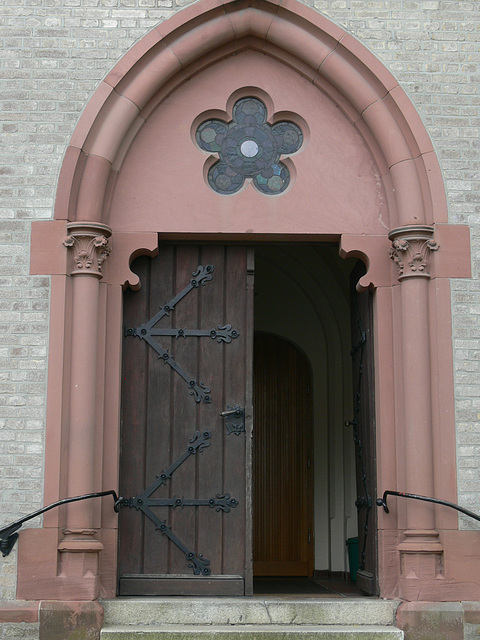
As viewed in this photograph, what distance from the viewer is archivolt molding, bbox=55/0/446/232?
21.7ft

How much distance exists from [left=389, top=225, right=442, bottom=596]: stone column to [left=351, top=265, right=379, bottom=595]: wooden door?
39cm

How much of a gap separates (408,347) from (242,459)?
4.70 feet

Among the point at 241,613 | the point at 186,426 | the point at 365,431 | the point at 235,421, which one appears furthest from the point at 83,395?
the point at 365,431

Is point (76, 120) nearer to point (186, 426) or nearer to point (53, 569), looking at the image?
point (186, 426)

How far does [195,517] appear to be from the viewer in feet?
22.0

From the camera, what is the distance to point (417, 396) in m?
6.44

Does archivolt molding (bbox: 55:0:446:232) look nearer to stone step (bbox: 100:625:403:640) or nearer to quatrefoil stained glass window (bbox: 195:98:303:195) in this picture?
quatrefoil stained glass window (bbox: 195:98:303:195)

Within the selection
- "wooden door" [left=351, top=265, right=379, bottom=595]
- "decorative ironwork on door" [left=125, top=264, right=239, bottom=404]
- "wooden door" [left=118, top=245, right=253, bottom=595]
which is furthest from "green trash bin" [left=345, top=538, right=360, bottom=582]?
"decorative ironwork on door" [left=125, top=264, right=239, bottom=404]

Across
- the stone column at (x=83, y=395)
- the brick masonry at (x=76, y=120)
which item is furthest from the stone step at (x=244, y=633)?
the brick masonry at (x=76, y=120)

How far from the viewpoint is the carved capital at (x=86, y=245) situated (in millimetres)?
6477

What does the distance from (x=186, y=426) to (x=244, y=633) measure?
61.3 inches

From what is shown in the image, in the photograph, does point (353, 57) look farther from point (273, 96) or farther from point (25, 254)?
point (25, 254)

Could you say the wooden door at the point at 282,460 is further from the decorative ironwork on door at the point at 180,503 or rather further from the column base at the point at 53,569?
the column base at the point at 53,569

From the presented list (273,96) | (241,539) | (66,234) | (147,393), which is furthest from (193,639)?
(273,96)
